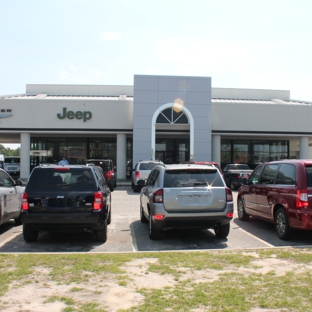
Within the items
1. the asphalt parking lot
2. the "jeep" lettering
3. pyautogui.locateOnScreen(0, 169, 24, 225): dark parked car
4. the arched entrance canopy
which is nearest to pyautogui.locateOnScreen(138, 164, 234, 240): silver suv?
the asphalt parking lot

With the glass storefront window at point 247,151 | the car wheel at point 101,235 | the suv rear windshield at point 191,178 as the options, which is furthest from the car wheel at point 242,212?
the glass storefront window at point 247,151

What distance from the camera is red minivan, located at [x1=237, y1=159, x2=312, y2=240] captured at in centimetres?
795

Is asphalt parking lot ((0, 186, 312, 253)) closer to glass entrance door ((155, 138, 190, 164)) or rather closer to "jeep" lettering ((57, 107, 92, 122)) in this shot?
"jeep" lettering ((57, 107, 92, 122))

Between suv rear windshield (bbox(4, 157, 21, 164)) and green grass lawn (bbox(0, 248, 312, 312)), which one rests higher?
suv rear windshield (bbox(4, 157, 21, 164))

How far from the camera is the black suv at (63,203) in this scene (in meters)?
7.80

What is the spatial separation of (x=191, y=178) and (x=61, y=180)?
9.25 feet

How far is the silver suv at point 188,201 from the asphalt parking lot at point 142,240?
449mm

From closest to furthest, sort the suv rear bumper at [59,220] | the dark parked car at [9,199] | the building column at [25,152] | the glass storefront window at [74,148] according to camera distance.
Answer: the suv rear bumper at [59,220]
the dark parked car at [9,199]
the building column at [25,152]
the glass storefront window at [74,148]

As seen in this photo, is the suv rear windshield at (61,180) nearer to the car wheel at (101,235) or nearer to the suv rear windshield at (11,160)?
the car wheel at (101,235)

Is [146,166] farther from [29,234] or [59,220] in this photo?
[59,220]

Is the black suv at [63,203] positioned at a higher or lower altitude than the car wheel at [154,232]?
higher

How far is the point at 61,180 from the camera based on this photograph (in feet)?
26.8

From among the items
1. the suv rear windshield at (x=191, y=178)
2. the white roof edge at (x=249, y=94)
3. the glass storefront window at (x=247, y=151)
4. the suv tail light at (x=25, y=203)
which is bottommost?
the suv tail light at (x=25, y=203)

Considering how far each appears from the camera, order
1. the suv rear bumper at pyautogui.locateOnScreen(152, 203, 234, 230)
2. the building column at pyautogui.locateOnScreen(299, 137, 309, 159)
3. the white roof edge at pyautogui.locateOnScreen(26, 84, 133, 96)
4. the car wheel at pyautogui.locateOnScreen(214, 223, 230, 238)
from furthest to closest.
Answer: the white roof edge at pyautogui.locateOnScreen(26, 84, 133, 96)
the building column at pyautogui.locateOnScreen(299, 137, 309, 159)
the car wheel at pyautogui.locateOnScreen(214, 223, 230, 238)
the suv rear bumper at pyautogui.locateOnScreen(152, 203, 234, 230)
